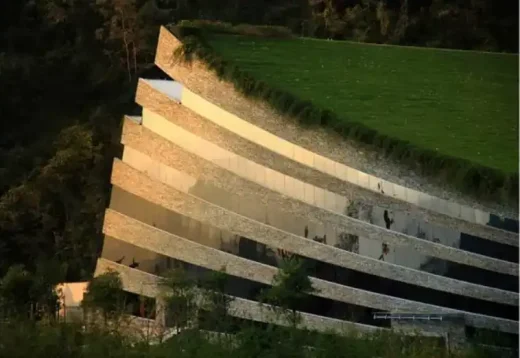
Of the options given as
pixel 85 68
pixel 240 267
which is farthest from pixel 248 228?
pixel 85 68

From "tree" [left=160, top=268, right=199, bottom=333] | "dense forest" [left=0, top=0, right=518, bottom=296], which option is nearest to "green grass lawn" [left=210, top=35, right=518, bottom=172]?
"dense forest" [left=0, top=0, right=518, bottom=296]

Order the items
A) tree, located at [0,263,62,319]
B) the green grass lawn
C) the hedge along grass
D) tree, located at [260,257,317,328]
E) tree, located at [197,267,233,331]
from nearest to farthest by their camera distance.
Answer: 1. tree, located at [260,257,317,328]
2. tree, located at [197,267,233,331]
3. tree, located at [0,263,62,319]
4. the hedge along grass
5. the green grass lawn

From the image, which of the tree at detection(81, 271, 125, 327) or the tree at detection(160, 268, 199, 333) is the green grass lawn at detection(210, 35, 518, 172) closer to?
the tree at detection(160, 268, 199, 333)

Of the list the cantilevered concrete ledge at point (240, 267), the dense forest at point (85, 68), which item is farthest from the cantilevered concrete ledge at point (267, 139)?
the dense forest at point (85, 68)

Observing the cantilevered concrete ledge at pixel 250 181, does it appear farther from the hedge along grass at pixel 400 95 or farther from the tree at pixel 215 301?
the tree at pixel 215 301

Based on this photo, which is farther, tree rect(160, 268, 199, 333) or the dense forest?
the dense forest

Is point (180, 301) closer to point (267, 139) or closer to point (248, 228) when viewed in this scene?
point (248, 228)

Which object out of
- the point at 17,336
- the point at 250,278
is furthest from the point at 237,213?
the point at 17,336
